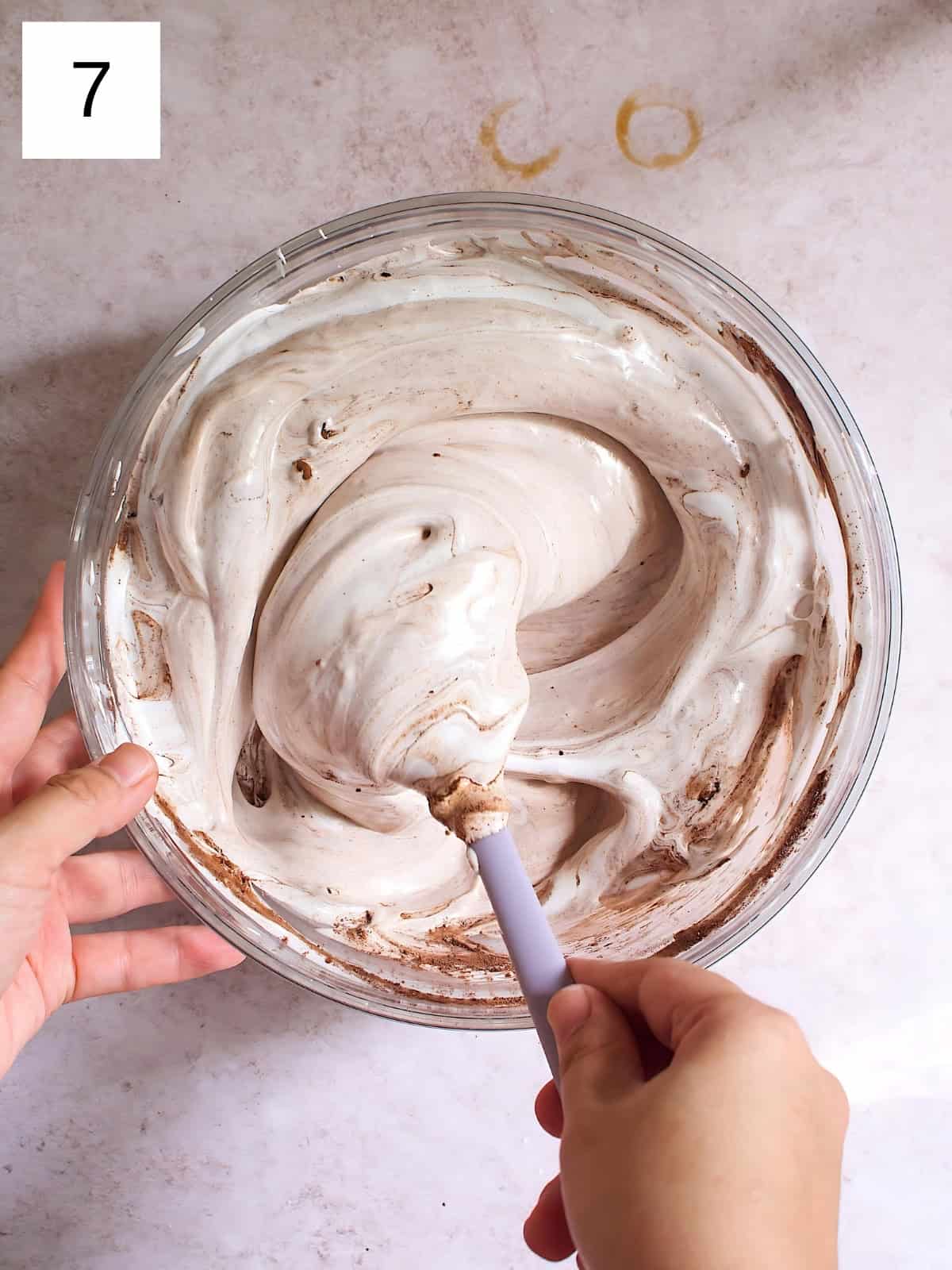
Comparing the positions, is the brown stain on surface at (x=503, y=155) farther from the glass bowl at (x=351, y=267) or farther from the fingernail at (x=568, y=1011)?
the fingernail at (x=568, y=1011)

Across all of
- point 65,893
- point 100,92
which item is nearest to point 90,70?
point 100,92

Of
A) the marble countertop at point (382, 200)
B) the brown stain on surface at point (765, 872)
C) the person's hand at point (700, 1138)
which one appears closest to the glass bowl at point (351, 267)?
the brown stain on surface at point (765, 872)

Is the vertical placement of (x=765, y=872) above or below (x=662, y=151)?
below

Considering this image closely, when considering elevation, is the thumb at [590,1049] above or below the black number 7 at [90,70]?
below

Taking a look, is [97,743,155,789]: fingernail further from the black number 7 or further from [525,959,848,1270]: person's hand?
the black number 7

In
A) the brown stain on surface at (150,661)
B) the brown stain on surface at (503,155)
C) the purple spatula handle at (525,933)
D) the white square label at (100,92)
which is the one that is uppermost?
the white square label at (100,92)

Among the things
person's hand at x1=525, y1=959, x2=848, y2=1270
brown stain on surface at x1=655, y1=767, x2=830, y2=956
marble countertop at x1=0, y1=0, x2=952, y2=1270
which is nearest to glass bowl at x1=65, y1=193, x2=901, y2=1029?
brown stain on surface at x1=655, y1=767, x2=830, y2=956

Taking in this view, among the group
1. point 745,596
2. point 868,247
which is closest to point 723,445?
point 745,596

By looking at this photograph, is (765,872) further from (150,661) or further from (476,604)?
(150,661)
